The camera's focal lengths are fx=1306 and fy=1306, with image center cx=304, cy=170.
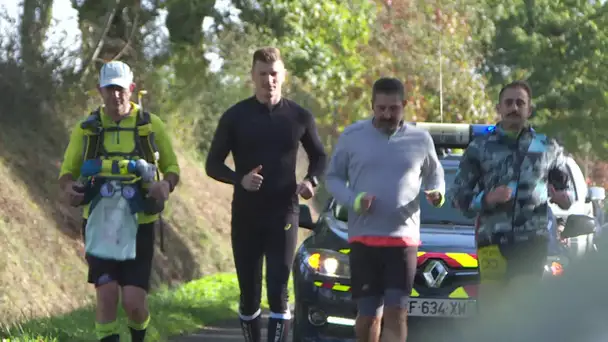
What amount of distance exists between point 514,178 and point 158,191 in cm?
217

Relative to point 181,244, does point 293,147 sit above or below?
above

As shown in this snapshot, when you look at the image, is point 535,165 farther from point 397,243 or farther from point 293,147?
point 293,147

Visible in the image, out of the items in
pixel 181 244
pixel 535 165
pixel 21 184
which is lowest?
pixel 181 244

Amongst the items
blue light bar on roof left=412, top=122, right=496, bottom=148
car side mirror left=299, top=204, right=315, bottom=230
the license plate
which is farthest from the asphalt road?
blue light bar on roof left=412, top=122, right=496, bottom=148

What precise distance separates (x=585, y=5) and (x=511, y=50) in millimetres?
3308

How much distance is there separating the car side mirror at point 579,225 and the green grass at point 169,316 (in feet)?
12.0

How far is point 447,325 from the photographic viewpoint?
8.73 m

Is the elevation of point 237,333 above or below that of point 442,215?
below

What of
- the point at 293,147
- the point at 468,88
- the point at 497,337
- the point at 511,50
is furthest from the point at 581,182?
the point at 511,50

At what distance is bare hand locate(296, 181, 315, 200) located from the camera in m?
8.32

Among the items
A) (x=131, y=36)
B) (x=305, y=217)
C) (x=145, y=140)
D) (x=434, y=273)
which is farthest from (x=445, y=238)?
(x=131, y=36)

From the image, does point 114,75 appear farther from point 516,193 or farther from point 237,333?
point 237,333

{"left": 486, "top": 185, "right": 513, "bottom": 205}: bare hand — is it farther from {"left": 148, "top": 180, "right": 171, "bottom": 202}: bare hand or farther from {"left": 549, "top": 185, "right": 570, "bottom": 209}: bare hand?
{"left": 148, "top": 180, "right": 171, "bottom": 202}: bare hand

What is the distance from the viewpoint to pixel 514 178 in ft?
25.4
